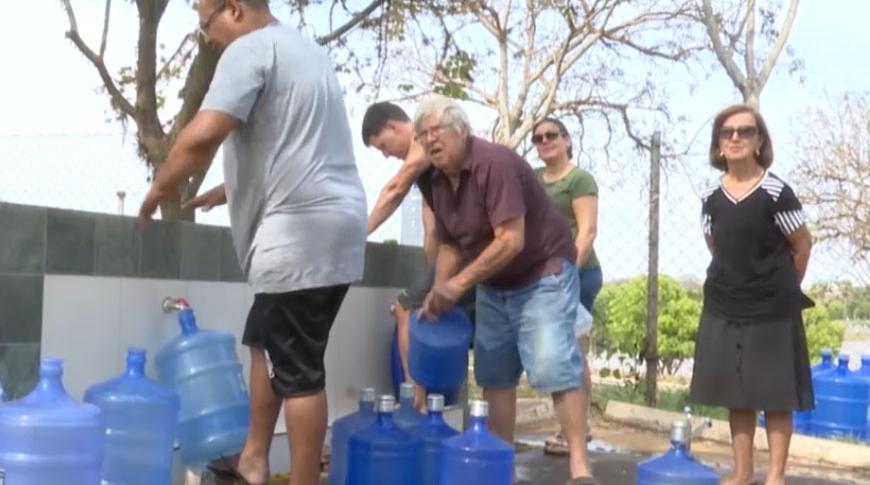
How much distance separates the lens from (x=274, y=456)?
4699 mm

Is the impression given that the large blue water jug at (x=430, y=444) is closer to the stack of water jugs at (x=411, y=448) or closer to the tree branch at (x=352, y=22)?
the stack of water jugs at (x=411, y=448)

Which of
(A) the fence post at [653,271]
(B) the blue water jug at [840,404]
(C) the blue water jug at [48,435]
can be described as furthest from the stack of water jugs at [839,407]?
(C) the blue water jug at [48,435]

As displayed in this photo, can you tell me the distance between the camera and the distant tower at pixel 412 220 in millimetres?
6930

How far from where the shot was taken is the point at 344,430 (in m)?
4.59

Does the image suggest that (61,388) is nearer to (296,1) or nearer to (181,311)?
(181,311)

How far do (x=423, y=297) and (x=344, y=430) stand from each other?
78 cm

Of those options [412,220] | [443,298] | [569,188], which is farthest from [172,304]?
[412,220]

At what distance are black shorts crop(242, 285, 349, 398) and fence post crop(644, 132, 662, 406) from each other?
493 centimetres

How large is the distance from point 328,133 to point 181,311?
964 mm

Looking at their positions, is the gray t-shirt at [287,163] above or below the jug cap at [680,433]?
above

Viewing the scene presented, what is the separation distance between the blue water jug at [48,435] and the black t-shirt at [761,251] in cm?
257

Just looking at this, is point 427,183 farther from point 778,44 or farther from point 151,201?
point 778,44

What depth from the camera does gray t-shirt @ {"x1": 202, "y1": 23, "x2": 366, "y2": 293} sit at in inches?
139

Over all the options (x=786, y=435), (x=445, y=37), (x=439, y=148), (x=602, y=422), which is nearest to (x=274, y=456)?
(x=439, y=148)
